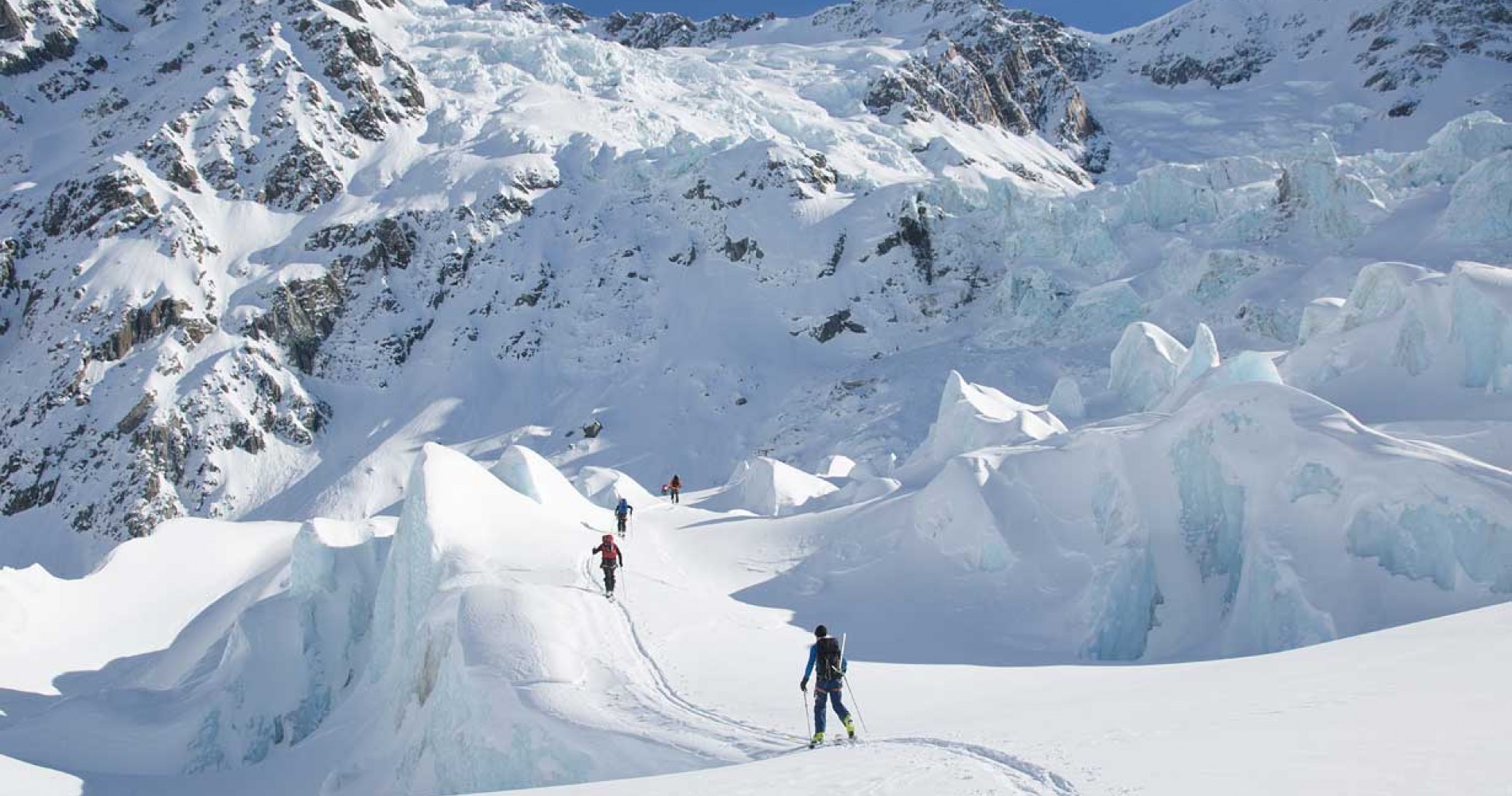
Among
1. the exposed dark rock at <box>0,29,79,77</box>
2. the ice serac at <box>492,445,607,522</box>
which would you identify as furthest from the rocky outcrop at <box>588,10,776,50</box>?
the ice serac at <box>492,445,607,522</box>

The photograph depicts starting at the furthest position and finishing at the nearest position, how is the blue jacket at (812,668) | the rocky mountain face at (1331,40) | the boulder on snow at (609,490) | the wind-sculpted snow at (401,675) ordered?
the rocky mountain face at (1331,40)
the boulder on snow at (609,490)
the wind-sculpted snow at (401,675)
the blue jacket at (812,668)

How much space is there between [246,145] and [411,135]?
51.7 feet

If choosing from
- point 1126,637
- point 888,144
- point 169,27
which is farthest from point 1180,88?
point 1126,637

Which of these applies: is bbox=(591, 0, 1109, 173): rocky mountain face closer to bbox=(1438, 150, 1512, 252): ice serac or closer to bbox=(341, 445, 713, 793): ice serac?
bbox=(1438, 150, 1512, 252): ice serac

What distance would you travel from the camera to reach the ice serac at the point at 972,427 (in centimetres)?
3578

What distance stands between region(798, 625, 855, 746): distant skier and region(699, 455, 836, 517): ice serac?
76.3 feet

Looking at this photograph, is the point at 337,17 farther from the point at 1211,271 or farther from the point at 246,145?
the point at 1211,271

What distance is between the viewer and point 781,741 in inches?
493

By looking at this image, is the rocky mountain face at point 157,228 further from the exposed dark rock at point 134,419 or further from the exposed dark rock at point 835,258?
the exposed dark rock at point 835,258

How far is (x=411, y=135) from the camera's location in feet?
349

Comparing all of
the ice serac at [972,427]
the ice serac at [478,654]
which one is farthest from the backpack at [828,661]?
the ice serac at [972,427]

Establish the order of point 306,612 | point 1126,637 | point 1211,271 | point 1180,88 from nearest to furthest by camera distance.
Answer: point 1126,637 < point 306,612 < point 1211,271 < point 1180,88

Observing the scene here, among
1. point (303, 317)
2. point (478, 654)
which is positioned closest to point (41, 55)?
point (303, 317)

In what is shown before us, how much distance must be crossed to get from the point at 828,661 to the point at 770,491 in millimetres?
25473
